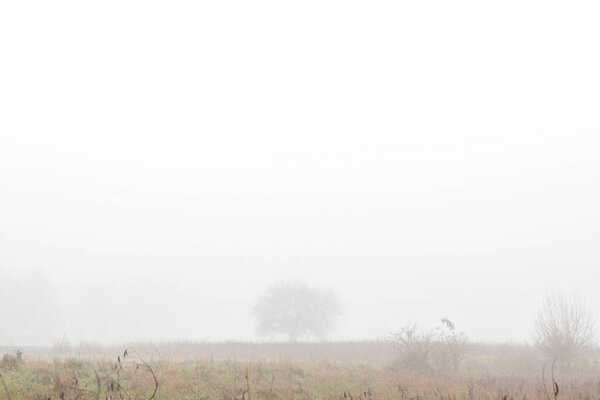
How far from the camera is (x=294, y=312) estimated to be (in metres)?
56.8

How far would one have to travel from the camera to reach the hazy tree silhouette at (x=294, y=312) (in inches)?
2226

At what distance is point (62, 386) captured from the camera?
10.8 meters

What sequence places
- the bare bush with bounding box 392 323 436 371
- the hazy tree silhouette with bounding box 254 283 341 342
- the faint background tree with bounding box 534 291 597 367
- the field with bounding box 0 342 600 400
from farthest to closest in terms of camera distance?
the hazy tree silhouette with bounding box 254 283 341 342, the faint background tree with bounding box 534 291 597 367, the bare bush with bounding box 392 323 436 371, the field with bounding box 0 342 600 400

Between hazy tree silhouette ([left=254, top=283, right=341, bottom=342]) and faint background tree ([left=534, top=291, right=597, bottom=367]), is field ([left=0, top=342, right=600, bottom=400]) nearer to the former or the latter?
faint background tree ([left=534, top=291, right=597, bottom=367])

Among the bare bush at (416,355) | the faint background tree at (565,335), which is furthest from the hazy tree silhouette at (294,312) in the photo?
the bare bush at (416,355)

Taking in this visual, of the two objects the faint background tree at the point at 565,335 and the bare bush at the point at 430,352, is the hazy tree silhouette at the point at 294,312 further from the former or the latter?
the faint background tree at the point at 565,335

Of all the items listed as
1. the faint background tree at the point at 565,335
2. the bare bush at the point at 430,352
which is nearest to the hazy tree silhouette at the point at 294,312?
the bare bush at the point at 430,352

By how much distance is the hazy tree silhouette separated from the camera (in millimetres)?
56531

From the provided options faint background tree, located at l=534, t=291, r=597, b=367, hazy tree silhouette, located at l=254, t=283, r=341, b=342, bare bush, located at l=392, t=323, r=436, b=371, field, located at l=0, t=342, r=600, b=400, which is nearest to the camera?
field, located at l=0, t=342, r=600, b=400

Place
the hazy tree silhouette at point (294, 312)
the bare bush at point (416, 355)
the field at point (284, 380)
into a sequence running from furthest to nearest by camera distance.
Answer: the hazy tree silhouette at point (294, 312) < the bare bush at point (416, 355) < the field at point (284, 380)

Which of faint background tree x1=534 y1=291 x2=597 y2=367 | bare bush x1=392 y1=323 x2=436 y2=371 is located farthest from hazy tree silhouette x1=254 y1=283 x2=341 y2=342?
bare bush x1=392 y1=323 x2=436 y2=371

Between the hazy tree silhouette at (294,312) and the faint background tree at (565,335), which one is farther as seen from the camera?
the hazy tree silhouette at (294,312)

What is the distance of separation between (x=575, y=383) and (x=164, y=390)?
50.8 feet

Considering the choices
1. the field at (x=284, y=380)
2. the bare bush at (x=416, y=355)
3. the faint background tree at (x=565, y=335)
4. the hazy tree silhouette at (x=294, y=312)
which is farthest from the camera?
the hazy tree silhouette at (x=294, y=312)
